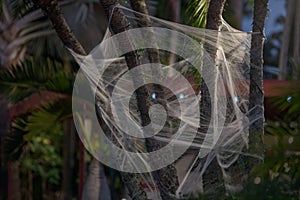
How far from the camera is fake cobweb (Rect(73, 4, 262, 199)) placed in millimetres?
5590

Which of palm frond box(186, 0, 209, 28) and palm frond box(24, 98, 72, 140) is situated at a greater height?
palm frond box(186, 0, 209, 28)

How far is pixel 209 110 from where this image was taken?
5.80 m

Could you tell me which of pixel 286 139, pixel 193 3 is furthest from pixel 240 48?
pixel 286 139

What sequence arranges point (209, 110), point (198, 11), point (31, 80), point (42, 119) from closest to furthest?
point (209, 110) < point (198, 11) < point (42, 119) < point (31, 80)

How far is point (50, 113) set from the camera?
893 centimetres

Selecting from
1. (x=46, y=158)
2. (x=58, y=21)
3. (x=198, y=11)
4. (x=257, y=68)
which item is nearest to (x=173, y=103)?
(x=257, y=68)

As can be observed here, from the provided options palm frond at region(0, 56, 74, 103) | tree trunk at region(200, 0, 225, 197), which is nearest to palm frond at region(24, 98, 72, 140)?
palm frond at region(0, 56, 74, 103)

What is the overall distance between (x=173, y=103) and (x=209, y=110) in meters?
0.50

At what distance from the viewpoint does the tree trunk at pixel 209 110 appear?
551 cm

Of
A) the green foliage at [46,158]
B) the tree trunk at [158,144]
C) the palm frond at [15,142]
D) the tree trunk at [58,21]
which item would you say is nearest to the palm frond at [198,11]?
the tree trunk at [158,144]

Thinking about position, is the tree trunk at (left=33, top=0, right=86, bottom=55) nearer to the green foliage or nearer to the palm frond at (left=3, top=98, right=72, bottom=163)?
the palm frond at (left=3, top=98, right=72, bottom=163)

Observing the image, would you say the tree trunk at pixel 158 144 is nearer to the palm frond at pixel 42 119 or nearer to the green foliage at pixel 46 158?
the palm frond at pixel 42 119

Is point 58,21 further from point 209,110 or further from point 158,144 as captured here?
point 209,110

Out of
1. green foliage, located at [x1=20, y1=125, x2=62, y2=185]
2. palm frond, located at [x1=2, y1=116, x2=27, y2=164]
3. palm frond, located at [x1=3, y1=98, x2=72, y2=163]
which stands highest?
palm frond, located at [x1=3, y1=98, x2=72, y2=163]
